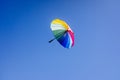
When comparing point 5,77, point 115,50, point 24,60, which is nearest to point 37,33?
point 24,60

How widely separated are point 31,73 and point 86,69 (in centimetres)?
61

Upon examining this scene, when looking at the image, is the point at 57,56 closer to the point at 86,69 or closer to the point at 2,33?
the point at 86,69

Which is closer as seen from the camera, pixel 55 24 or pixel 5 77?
pixel 55 24

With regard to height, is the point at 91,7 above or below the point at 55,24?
above

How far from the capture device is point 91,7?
3.27 meters

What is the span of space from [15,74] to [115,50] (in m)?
1.15

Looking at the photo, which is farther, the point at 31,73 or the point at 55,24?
the point at 31,73

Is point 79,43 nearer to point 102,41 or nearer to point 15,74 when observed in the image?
point 102,41

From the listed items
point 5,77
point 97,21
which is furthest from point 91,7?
point 5,77

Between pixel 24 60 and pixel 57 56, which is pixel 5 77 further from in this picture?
pixel 57 56

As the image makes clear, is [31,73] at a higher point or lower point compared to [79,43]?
lower

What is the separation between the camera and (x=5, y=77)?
3.18m

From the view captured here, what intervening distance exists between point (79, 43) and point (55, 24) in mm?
702

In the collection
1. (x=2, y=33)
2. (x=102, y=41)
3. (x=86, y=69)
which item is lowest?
(x=86, y=69)
